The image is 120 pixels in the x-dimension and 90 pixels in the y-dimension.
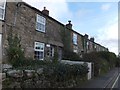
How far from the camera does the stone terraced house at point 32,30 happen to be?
13766 mm

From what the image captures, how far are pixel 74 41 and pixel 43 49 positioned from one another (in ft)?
32.5

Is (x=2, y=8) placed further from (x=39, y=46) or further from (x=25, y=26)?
(x=39, y=46)

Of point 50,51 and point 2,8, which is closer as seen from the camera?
point 2,8

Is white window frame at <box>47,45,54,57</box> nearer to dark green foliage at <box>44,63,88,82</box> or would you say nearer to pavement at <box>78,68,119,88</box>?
pavement at <box>78,68,119,88</box>

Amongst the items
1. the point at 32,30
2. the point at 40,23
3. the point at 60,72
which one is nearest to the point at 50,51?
the point at 40,23

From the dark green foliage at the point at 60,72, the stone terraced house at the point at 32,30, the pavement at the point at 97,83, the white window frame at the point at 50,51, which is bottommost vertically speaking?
the pavement at the point at 97,83

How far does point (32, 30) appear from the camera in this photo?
17.1 meters

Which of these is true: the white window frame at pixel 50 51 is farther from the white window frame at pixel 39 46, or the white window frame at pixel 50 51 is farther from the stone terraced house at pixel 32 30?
the white window frame at pixel 39 46

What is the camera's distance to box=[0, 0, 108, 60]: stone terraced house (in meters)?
13.8

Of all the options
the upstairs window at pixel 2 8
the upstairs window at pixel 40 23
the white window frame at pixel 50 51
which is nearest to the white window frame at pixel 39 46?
the upstairs window at pixel 40 23

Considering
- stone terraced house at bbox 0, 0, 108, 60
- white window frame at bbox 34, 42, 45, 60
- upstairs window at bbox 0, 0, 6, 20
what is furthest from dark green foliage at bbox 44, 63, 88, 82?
white window frame at bbox 34, 42, 45, 60

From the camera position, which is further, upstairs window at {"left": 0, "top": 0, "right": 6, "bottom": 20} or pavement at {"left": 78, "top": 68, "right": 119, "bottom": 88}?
upstairs window at {"left": 0, "top": 0, "right": 6, "bottom": 20}

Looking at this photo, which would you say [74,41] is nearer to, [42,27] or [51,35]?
[51,35]

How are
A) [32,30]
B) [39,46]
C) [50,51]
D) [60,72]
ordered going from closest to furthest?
1. [60,72]
2. [32,30]
3. [39,46]
4. [50,51]
